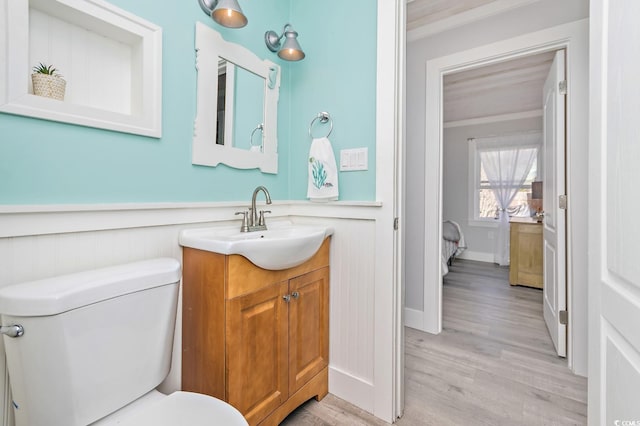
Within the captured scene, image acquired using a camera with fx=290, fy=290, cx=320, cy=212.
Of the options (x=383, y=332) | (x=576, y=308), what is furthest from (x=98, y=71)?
(x=576, y=308)

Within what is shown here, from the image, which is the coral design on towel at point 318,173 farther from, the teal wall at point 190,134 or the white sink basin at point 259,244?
the white sink basin at point 259,244

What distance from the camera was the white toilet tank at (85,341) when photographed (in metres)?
0.71

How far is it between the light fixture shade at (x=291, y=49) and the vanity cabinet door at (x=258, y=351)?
1168 mm

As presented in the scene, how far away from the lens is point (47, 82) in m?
0.89

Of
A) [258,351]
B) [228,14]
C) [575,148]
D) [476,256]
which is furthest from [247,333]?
[476,256]

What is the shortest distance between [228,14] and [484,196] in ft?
16.7

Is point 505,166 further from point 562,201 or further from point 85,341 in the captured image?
point 85,341

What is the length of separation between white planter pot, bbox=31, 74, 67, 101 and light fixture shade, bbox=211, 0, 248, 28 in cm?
63

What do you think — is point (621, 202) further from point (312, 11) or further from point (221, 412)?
point (312, 11)

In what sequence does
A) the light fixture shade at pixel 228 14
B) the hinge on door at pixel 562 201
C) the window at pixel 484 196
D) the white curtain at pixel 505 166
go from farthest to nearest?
the window at pixel 484 196
the white curtain at pixel 505 166
the hinge on door at pixel 562 201
the light fixture shade at pixel 228 14

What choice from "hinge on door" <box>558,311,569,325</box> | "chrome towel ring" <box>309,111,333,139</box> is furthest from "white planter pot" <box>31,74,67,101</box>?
"hinge on door" <box>558,311,569,325</box>

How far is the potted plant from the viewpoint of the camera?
0.88 metres

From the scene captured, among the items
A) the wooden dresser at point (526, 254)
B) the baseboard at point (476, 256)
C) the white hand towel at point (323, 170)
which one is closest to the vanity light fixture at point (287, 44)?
the white hand towel at point (323, 170)

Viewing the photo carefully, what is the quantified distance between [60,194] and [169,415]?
2.47ft
